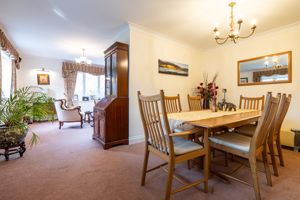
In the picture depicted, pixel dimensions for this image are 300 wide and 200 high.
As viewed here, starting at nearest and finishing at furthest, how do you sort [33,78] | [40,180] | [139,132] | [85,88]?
[40,180]
[139,132]
[33,78]
[85,88]

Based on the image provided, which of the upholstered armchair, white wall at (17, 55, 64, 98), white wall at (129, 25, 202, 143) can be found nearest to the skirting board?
white wall at (129, 25, 202, 143)

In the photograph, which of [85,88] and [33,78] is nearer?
[33,78]

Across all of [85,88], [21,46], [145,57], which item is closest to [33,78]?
[21,46]

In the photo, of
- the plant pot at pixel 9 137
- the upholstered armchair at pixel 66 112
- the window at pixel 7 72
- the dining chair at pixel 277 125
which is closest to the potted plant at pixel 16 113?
the plant pot at pixel 9 137

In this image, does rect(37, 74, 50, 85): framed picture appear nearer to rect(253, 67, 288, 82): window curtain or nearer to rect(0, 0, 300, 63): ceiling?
rect(0, 0, 300, 63): ceiling

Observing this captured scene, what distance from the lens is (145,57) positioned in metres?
3.22

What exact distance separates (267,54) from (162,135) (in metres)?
3.41

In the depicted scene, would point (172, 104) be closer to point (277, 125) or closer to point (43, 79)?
point (277, 125)

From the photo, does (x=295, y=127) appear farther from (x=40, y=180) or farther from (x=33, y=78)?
(x=33, y=78)

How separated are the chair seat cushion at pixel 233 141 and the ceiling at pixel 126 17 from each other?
6.53 ft

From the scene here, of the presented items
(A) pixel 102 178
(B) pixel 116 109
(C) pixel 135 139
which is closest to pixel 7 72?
(B) pixel 116 109

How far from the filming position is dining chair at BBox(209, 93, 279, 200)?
1.31 meters

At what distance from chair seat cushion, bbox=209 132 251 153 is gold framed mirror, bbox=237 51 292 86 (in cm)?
233

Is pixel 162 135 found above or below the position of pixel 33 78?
below
